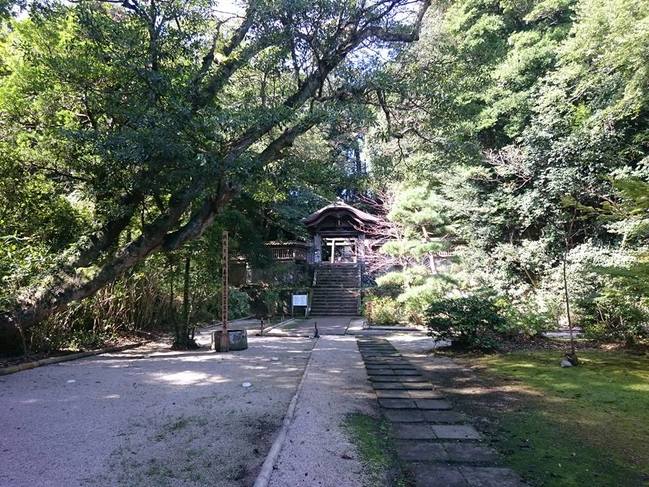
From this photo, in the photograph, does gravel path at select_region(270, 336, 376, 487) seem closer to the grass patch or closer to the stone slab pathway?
the grass patch

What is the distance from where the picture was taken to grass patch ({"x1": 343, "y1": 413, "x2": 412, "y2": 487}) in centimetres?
297

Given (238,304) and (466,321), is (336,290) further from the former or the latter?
(466,321)

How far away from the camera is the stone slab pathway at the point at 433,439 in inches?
118

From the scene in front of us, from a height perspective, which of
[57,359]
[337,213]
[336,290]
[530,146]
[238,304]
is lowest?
[57,359]

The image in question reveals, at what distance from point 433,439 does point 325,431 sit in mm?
974

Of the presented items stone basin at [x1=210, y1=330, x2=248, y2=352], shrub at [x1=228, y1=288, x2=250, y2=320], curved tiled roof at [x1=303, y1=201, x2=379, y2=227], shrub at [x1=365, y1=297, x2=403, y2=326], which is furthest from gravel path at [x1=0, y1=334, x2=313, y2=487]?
Answer: curved tiled roof at [x1=303, y1=201, x2=379, y2=227]

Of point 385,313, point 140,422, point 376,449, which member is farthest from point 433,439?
Result: point 385,313

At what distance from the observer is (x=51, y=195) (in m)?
8.34

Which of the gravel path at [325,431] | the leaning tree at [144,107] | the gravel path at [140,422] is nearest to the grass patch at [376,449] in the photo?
the gravel path at [325,431]

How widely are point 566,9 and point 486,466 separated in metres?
18.0

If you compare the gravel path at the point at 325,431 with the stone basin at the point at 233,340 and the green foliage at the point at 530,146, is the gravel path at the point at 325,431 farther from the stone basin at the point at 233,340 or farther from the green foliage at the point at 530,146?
the green foliage at the point at 530,146

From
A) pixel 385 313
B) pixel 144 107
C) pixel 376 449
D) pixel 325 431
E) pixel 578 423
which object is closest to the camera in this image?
pixel 376 449

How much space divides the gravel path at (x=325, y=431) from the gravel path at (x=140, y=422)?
0.23 m

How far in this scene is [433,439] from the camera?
Answer: 3.77 metres
